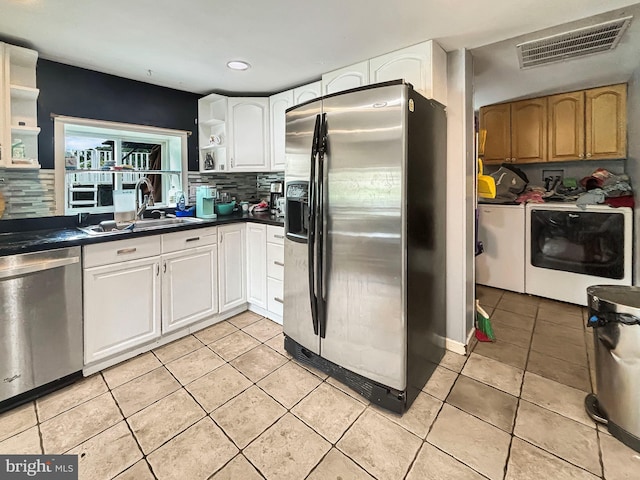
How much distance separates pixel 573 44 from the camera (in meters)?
2.18

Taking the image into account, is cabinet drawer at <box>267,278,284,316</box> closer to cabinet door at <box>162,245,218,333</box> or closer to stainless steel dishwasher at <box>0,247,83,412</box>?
cabinet door at <box>162,245,218,333</box>

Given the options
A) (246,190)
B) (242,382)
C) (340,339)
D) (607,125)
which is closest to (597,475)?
(340,339)

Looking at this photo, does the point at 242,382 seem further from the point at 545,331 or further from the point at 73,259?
the point at 545,331

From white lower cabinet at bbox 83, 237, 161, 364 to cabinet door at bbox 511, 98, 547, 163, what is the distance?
13.1ft

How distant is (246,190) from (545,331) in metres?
3.35

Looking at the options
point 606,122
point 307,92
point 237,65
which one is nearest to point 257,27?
point 237,65

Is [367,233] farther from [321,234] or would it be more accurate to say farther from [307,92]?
[307,92]

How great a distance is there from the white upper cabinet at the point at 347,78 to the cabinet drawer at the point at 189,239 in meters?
1.57

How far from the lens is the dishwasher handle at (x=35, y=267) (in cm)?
168

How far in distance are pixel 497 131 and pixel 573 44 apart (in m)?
1.66

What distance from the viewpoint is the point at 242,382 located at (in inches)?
79.2

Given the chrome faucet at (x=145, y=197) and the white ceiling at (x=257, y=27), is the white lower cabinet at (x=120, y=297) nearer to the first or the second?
the chrome faucet at (x=145, y=197)

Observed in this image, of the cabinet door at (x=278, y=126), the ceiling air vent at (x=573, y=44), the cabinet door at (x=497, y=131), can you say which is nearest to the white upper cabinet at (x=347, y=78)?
the cabinet door at (x=278, y=126)

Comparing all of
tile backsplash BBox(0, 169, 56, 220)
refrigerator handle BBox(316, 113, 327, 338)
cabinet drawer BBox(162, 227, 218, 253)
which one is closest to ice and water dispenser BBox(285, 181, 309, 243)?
refrigerator handle BBox(316, 113, 327, 338)
